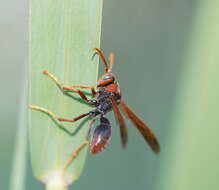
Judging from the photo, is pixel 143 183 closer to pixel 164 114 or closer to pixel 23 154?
pixel 164 114

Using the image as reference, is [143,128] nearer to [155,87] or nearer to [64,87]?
[155,87]

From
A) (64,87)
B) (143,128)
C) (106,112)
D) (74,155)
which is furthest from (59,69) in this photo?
(106,112)

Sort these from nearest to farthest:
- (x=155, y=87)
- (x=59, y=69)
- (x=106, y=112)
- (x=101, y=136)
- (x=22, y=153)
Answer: (x=59, y=69) → (x=22, y=153) → (x=155, y=87) → (x=101, y=136) → (x=106, y=112)

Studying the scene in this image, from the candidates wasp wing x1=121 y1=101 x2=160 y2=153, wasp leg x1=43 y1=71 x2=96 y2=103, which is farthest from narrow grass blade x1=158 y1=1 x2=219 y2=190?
wasp leg x1=43 y1=71 x2=96 y2=103

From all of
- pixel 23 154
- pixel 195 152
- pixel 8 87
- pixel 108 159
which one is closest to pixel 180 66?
pixel 195 152

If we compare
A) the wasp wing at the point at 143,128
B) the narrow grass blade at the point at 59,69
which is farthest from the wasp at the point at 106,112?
the narrow grass blade at the point at 59,69

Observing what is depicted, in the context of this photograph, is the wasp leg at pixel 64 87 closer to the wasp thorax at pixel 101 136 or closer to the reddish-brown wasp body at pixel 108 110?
the reddish-brown wasp body at pixel 108 110
